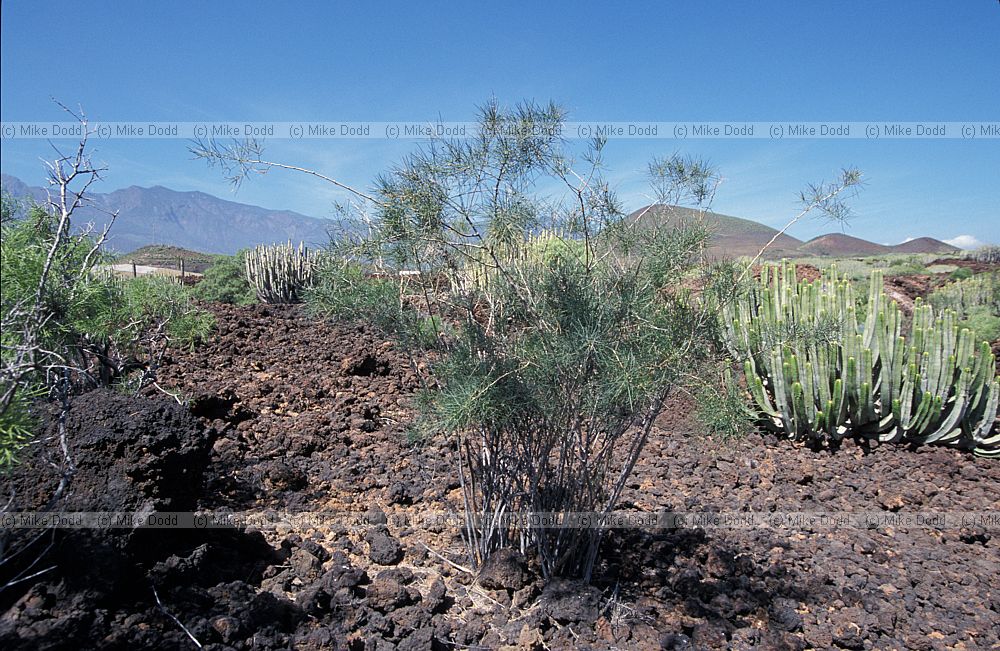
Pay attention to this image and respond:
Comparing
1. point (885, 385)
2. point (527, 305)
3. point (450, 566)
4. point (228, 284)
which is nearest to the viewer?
point (527, 305)

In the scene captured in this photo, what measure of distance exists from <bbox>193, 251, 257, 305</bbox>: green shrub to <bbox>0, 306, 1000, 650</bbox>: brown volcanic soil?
8.18 meters

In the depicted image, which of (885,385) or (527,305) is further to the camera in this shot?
(885,385)

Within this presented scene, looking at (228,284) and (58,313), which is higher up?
(228,284)

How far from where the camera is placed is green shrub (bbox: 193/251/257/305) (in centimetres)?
1291

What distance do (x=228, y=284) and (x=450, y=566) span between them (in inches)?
457

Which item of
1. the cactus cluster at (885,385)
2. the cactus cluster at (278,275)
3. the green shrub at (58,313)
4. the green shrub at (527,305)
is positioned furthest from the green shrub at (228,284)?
the green shrub at (527,305)

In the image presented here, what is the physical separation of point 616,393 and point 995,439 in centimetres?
448

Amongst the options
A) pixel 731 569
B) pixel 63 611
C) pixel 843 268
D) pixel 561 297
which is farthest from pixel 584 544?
pixel 843 268

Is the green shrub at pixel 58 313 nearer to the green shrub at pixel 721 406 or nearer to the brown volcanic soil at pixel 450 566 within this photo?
the brown volcanic soil at pixel 450 566

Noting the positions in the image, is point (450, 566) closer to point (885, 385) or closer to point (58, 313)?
point (58, 313)

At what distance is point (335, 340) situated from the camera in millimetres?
7941

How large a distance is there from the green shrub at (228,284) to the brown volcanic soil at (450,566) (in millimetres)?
8182

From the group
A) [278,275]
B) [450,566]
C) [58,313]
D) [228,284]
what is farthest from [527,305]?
[228,284]

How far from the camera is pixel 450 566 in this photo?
3477 millimetres
